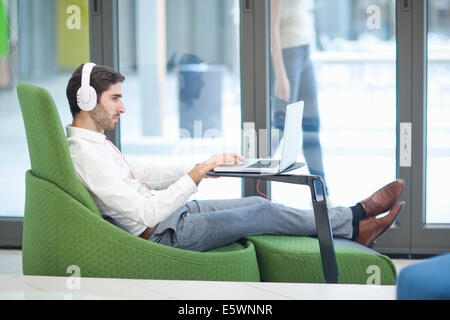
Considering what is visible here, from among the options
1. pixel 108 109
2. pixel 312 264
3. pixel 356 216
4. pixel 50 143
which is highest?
pixel 108 109

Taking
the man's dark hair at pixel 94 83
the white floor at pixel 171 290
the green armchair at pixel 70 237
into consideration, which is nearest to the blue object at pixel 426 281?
the white floor at pixel 171 290

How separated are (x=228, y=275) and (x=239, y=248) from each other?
18 centimetres

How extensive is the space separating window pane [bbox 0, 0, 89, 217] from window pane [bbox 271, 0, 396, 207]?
1186mm

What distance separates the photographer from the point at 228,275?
235 centimetres

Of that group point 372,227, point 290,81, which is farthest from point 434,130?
point 372,227

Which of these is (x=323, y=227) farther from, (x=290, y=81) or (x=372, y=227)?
(x=290, y=81)

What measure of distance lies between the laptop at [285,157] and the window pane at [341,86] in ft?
3.11

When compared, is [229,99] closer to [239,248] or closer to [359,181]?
[359,181]

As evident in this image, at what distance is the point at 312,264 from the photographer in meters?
2.45

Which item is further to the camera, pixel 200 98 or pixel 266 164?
pixel 200 98

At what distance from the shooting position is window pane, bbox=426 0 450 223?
3373mm

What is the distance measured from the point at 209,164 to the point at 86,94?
546 mm

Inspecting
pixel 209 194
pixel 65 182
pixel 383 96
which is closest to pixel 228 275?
pixel 65 182

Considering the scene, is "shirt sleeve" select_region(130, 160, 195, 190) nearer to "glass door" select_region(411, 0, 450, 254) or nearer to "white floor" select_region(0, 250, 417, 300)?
"white floor" select_region(0, 250, 417, 300)
